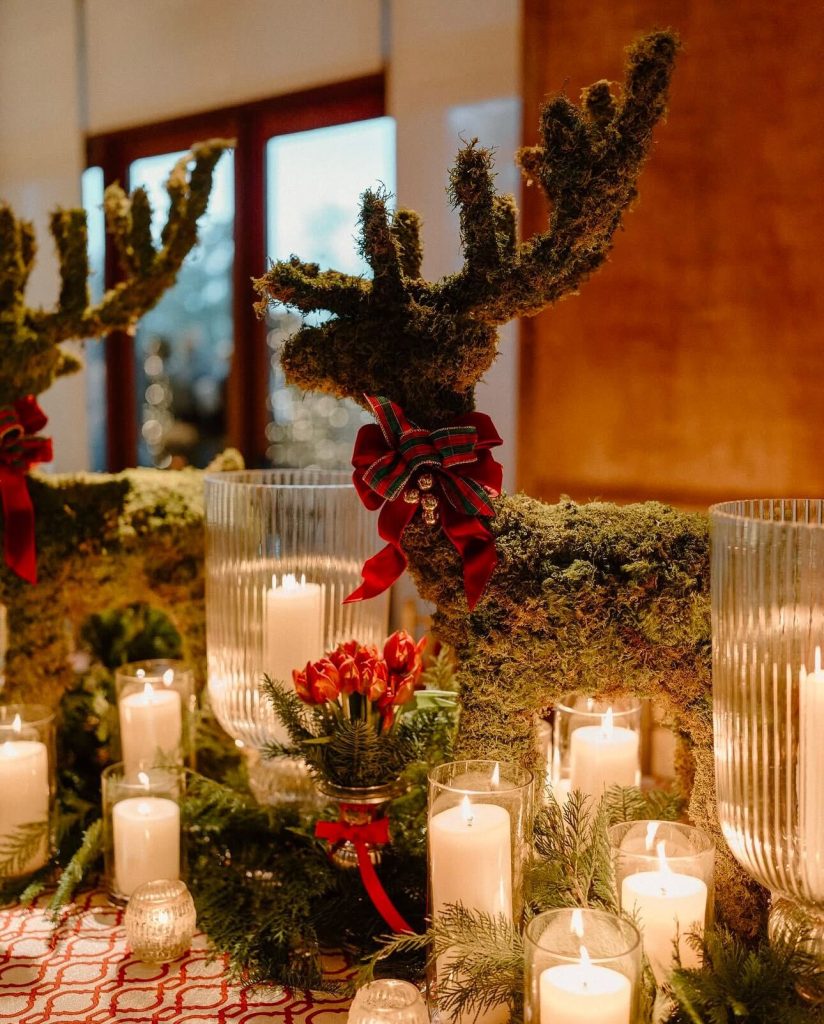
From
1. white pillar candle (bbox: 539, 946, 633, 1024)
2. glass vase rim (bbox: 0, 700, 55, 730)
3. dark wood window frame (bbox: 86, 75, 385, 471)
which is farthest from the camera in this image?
dark wood window frame (bbox: 86, 75, 385, 471)

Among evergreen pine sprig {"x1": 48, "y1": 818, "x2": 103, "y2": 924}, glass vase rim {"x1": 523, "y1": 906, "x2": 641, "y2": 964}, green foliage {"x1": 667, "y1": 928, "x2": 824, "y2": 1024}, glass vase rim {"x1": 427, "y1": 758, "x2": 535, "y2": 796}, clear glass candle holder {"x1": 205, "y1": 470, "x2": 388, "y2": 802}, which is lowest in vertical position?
evergreen pine sprig {"x1": 48, "y1": 818, "x2": 103, "y2": 924}

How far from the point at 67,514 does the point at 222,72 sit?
146 centimetres

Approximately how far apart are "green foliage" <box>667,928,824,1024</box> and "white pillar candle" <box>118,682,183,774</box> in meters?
0.74

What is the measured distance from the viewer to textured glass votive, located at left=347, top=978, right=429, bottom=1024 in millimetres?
785

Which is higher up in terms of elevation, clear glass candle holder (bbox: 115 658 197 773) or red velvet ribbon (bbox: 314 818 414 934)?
clear glass candle holder (bbox: 115 658 197 773)

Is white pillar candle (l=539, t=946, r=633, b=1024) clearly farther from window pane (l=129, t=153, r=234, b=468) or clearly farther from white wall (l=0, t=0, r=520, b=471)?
window pane (l=129, t=153, r=234, b=468)

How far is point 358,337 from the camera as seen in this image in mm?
976

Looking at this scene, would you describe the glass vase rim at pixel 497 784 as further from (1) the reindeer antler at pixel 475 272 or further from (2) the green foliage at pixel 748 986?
(1) the reindeer antler at pixel 475 272

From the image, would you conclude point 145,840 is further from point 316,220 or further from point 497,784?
point 316,220

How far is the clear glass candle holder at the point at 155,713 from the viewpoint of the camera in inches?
50.8

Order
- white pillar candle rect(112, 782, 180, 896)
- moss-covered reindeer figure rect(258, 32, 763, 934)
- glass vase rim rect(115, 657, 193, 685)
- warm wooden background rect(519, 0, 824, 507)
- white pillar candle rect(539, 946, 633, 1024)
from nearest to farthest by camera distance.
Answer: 1. white pillar candle rect(539, 946, 633, 1024)
2. moss-covered reindeer figure rect(258, 32, 763, 934)
3. white pillar candle rect(112, 782, 180, 896)
4. glass vase rim rect(115, 657, 193, 685)
5. warm wooden background rect(519, 0, 824, 507)

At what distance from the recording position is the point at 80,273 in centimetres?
148

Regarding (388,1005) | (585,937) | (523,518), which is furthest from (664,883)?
(523,518)

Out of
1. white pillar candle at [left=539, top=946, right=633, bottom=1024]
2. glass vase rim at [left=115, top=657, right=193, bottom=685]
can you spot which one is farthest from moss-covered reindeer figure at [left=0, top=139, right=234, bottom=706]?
white pillar candle at [left=539, top=946, right=633, bottom=1024]
